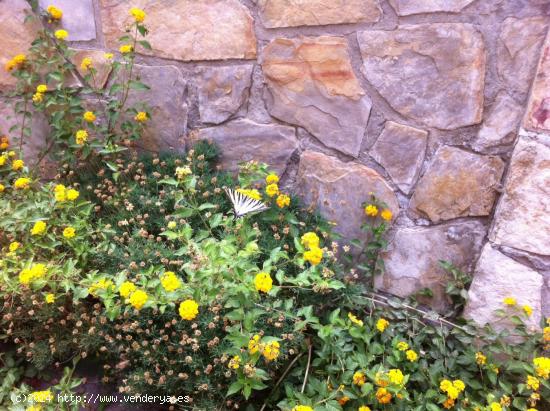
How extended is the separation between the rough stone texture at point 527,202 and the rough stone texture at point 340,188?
41 cm

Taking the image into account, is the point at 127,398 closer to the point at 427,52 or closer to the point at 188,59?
the point at 188,59

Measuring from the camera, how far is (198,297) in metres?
1.34

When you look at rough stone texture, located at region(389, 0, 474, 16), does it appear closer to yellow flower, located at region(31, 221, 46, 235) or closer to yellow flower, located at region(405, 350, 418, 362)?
yellow flower, located at region(405, 350, 418, 362)

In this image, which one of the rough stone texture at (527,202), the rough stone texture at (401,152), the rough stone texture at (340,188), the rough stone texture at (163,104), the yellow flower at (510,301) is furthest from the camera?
the rough stone texture at (163,104)

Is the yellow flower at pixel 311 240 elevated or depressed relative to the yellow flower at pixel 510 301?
elevated

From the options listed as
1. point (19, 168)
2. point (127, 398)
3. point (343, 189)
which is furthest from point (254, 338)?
point (19, 168)

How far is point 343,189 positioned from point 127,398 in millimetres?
1177

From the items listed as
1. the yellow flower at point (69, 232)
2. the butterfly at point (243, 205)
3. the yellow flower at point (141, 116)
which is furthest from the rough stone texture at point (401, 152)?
the yellow flower at point (69, 232)

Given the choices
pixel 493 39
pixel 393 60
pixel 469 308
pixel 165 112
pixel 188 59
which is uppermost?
pixel 493 39

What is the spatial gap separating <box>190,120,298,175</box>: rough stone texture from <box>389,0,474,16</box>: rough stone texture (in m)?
0.61

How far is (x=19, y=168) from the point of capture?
198cm

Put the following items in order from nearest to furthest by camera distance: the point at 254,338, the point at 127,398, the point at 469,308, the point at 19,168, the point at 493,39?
the point at 254,338 < the point at 493,39 < the point at 127,398 < the point at 469,308 < the point at 19,168

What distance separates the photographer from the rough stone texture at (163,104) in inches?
75.4

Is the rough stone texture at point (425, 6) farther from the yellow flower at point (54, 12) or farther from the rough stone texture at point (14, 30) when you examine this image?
the rough stone texture at point (14, 30)
